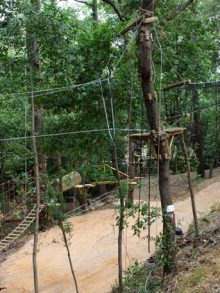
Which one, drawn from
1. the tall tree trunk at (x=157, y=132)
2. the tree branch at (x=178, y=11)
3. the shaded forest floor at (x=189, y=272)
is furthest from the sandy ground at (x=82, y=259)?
the tree branch at (x=178, y=11)

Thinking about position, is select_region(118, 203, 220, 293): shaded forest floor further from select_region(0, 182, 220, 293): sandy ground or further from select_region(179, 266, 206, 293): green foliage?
select_region(0, 182, 220, 293): sandy ground

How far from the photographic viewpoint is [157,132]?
6.26m

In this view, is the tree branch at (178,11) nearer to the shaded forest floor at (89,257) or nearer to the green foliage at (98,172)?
the green foliage at (98,172)

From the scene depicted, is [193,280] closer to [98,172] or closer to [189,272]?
[189,272]

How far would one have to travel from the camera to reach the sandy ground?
8.67 metres

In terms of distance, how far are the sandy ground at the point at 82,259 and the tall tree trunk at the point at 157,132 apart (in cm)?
142

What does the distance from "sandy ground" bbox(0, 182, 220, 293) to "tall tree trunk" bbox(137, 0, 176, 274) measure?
4.67ft

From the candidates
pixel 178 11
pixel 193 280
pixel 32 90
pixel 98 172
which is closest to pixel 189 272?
pixel 193 280

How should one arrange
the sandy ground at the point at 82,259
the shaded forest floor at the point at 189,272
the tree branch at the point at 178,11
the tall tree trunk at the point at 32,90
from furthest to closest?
the tree branch at the point at 178,11 → the sandy ground at the point at 82,259 → the tall tree trunk at the point at 32,90 → the shaded forest floor at the point at 189,272

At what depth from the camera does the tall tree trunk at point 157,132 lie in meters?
6.11

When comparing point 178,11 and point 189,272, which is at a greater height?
point 178,11

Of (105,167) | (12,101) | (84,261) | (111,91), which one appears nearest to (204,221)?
(84,261)

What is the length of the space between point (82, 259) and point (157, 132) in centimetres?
486

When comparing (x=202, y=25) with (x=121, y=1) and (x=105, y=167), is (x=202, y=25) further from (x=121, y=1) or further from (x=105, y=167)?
(x=105, y=167)
